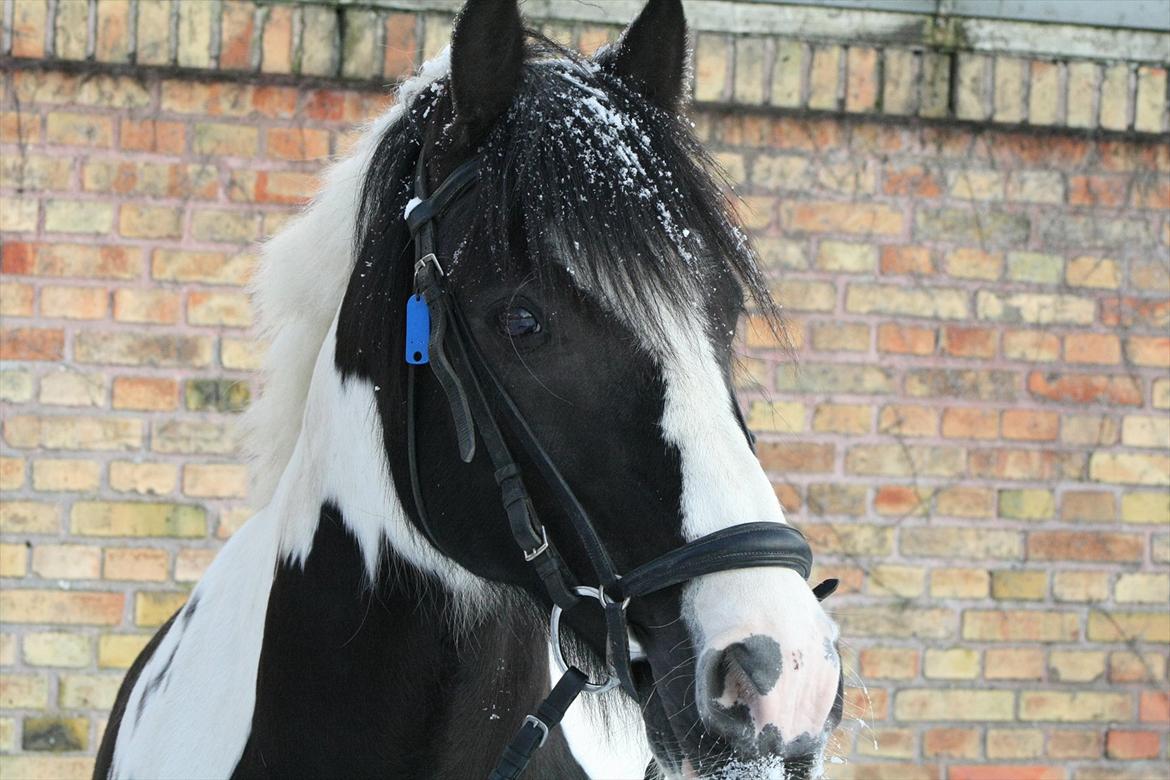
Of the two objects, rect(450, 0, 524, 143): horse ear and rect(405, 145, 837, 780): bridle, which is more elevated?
rect(450, 0, 524, 143): horse ear

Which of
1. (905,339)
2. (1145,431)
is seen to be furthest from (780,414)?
(1145,431)

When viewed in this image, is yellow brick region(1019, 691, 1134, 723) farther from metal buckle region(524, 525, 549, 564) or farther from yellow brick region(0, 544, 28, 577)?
yellow brick region(0, 544, 28, 577)

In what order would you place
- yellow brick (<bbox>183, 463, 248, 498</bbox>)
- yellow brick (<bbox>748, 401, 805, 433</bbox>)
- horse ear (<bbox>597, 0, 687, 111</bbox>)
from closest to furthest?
horse ear (<bbox>597, 0, 687, 111</bbox>), yellow brick (<bbox>183, 463, 248, 498</bbox>), yellow brick (<bbox>748, 401, 805, 433</bbox>)

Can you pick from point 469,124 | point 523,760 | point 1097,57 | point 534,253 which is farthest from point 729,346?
point 1097,57

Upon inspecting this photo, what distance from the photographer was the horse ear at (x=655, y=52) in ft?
5.65

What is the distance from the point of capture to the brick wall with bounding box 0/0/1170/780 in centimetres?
348

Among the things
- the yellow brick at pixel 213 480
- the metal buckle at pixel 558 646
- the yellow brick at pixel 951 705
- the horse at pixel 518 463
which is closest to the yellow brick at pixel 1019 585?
the yellow brick at pixel 951 705

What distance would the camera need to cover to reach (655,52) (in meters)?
1.74

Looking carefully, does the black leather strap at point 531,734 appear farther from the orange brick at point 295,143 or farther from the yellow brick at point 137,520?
the orange brick at point 295,143

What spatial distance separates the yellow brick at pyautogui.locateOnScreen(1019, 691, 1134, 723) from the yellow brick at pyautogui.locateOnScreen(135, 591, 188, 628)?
2583 millimetres

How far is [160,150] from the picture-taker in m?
3.53

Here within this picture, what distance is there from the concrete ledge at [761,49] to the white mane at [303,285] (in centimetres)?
172

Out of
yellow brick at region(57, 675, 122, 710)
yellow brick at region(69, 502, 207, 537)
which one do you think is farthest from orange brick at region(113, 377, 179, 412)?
yellow brick at region(57, 675, 122, 710)

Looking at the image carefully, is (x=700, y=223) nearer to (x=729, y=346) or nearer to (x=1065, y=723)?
(x=729, y=346)
